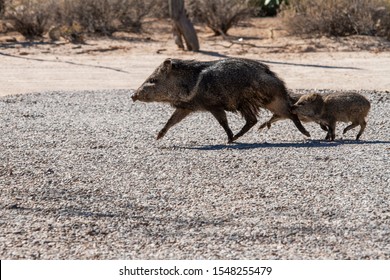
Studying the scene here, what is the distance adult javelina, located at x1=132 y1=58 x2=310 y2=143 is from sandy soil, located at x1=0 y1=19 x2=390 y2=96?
19.8 feet

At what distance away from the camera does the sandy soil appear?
60.5 feet

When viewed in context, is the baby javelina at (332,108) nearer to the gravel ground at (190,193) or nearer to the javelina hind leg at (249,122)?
the gravel ground at (190,193)

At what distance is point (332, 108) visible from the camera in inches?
458

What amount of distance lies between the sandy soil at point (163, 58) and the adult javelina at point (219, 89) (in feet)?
19.8

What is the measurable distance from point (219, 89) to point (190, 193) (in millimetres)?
2689

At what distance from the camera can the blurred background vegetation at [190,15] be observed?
23.9 m

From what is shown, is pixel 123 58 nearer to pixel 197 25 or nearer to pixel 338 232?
pixel 197 25

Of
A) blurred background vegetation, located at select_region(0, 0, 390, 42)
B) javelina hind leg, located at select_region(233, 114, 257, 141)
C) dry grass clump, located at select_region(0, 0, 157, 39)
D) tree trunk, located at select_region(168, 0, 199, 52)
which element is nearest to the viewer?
javelina hind leg, located at select_region(233, 114, 257, 141)

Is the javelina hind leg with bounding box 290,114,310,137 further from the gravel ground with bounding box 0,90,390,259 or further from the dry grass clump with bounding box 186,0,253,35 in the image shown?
the dry grass clump with bounding box 186,0,253,35

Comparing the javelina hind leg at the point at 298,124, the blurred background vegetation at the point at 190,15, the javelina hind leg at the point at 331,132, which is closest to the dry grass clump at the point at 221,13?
the blurred background vegetation at the point at 190,15

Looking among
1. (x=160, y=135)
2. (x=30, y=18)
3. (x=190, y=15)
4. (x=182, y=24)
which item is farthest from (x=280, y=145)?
(x=190, y=15)

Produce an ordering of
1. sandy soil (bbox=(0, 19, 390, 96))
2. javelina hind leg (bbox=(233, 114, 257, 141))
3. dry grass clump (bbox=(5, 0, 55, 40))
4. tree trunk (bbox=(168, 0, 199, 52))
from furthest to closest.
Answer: dry grass clump (bbox=(5, 0, 55, 40)), tree trunk (bbox=(168, 0, 199, 52)), sandy soil (bbox=(0, 19, 390, 96)), javelina hind leg (bbox=(233, 114, 257, 141))

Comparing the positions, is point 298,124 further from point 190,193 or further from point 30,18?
point 30,18

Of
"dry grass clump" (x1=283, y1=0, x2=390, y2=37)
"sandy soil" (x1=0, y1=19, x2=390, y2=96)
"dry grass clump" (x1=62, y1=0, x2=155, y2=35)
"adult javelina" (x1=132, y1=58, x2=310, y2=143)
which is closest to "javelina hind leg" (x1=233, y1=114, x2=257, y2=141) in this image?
"adult javelina" (x1=132, y1=58, x2=310, y2=143)
